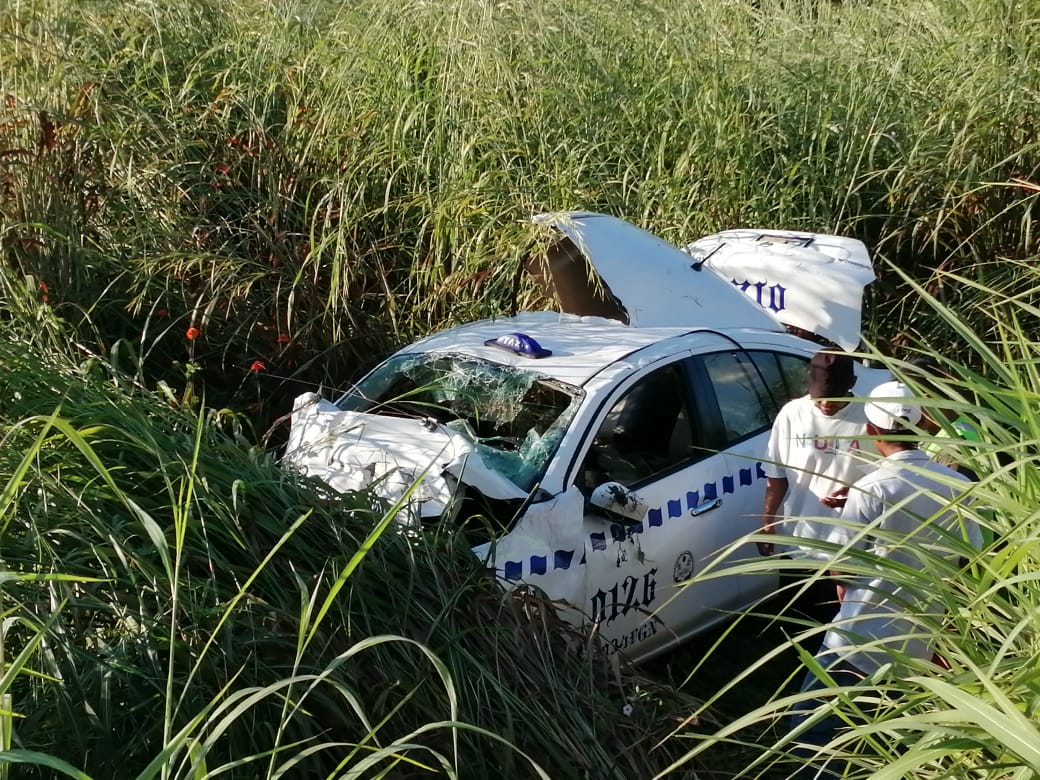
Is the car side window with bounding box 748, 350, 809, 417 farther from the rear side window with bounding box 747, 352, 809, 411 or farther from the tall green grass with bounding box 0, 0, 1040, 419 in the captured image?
the tall green grass with bounding box 0, 0, 1040, 419

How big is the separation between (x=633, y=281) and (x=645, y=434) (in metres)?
0.86

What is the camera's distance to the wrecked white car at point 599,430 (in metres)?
3.99

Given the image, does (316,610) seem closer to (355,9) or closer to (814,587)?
(814,587)

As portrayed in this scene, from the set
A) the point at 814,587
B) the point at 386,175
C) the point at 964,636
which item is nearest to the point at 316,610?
the point at 964,636

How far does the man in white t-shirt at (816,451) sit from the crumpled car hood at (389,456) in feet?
3.69

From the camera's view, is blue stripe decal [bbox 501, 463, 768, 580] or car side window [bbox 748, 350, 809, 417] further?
car side window [bbox 748, 350, 809, 417]

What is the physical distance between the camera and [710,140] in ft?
23.0

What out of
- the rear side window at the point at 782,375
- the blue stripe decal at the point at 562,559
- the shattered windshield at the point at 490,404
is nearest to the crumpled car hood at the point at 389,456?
the shattered windshield at the point at 490,404

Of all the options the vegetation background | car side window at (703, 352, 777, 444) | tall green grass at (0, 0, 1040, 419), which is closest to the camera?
car side window at (703, 352, 777, 444)

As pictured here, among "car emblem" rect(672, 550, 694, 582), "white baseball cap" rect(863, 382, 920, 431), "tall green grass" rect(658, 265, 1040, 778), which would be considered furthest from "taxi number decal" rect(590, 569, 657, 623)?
"tall green grass" rect(658, 265, 1040, 778)

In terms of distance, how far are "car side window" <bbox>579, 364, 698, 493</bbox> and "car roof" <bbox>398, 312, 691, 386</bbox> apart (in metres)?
0.17

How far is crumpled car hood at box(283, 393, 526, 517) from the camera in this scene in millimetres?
3844

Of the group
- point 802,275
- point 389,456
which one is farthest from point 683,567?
point 802,275

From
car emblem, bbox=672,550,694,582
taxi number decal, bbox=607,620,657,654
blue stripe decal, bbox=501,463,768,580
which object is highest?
blue stripe decal, bbox=501,463,768,580
